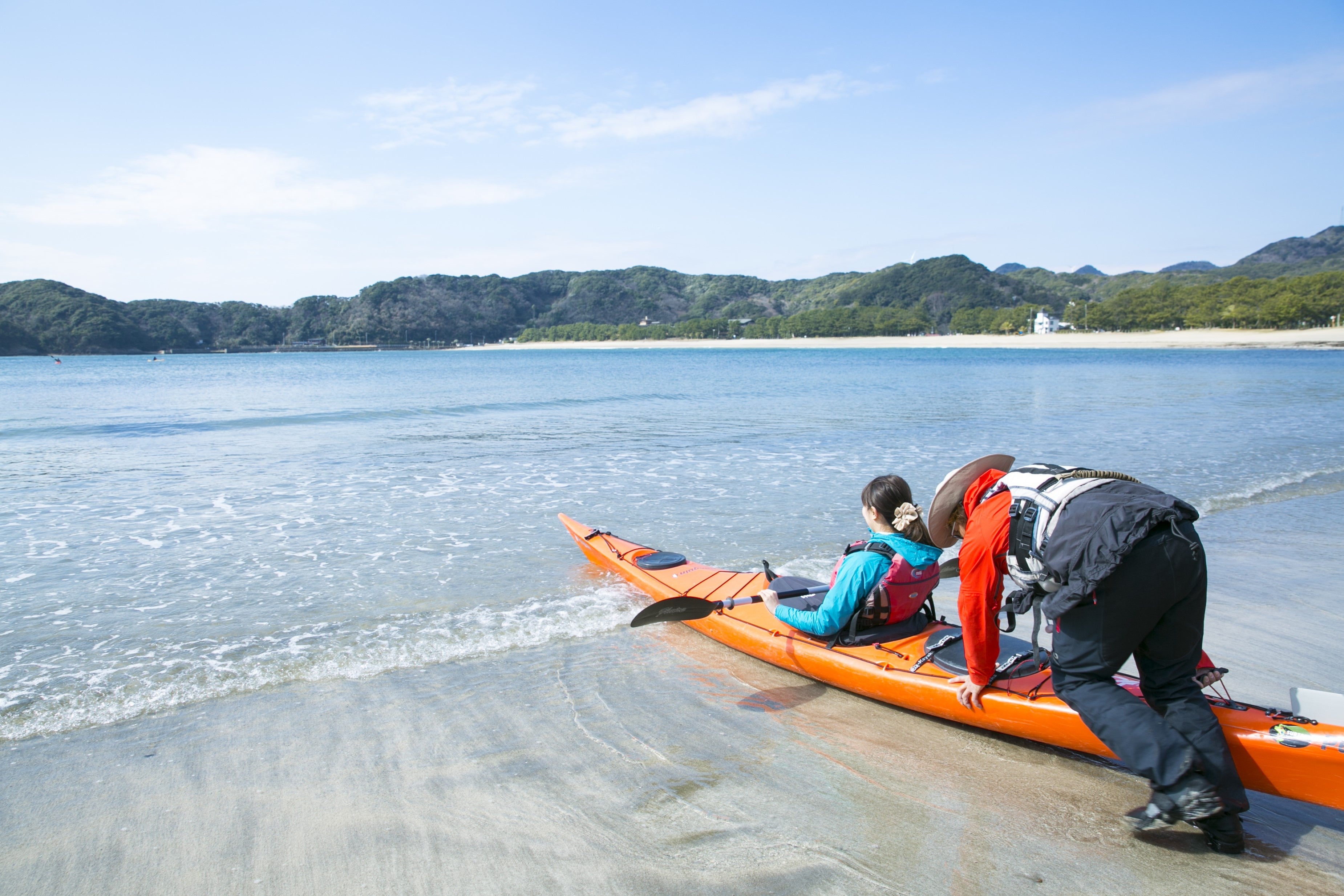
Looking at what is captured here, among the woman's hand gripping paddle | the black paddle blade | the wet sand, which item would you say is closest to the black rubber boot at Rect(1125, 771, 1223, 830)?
the wet sand

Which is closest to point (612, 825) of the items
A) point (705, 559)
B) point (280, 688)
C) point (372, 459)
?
point (280, 688)

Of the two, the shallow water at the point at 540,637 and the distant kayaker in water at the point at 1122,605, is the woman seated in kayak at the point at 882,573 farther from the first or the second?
the distant kayaker in water at the point at 1122,605

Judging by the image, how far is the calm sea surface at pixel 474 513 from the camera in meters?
4.98

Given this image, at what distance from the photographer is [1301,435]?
13867 mm

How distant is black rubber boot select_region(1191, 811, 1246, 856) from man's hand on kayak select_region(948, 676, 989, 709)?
0.89 meters

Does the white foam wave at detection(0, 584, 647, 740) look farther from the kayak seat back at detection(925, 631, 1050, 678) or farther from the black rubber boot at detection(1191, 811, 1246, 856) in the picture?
the black rubber boot at detection(1191, 811, 1246, 856)

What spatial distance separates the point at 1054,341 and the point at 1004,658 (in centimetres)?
9343

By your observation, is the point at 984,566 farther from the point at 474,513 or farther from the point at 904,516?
the point at 474,513

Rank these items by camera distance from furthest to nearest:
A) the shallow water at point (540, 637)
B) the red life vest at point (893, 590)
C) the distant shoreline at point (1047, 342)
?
1. the distant shoreline at point (1047, 342)
2. the red life vest at point (893, 590)
3. the shallow water at point (540, 637)

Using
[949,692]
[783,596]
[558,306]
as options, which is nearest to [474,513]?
[783,596]

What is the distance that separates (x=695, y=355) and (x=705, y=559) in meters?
84.6

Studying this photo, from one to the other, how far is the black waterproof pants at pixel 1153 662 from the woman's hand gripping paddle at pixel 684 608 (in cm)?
208

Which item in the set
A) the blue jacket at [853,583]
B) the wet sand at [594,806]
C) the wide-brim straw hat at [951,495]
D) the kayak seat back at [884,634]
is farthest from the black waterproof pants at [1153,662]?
the kayak seat back at [884,634]

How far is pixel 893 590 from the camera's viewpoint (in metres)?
3.99
